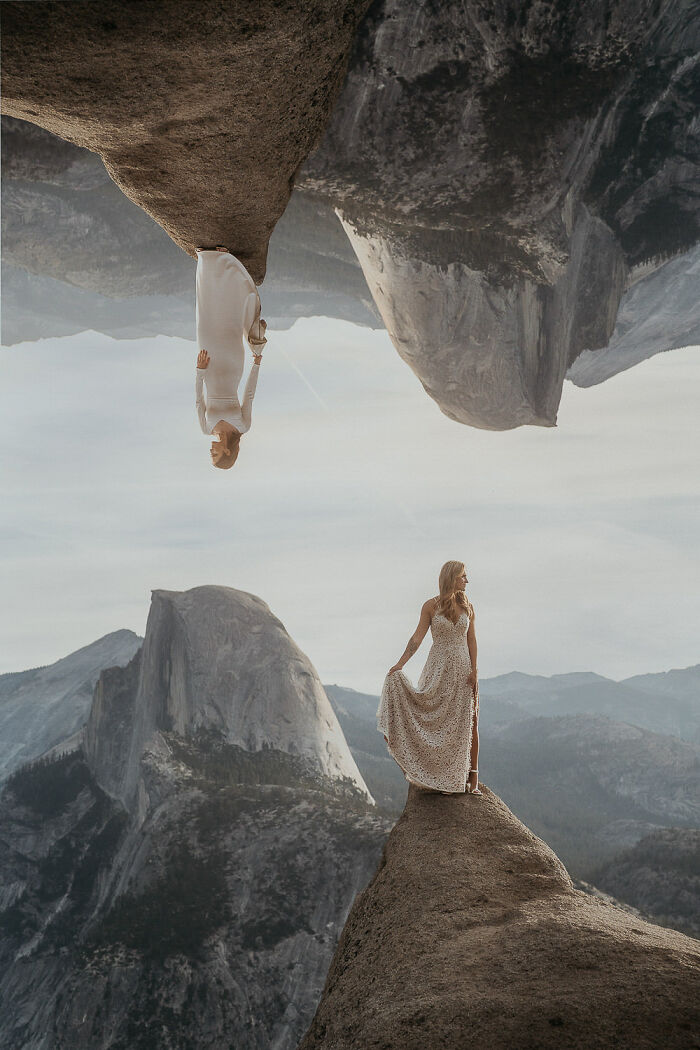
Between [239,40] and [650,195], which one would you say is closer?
[239,40]

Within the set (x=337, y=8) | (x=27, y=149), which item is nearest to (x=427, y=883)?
(x=337, y=8)

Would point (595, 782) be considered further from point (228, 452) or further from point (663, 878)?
point (228, 452)

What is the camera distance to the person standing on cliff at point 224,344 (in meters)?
5.94

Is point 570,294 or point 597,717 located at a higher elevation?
point 570,294

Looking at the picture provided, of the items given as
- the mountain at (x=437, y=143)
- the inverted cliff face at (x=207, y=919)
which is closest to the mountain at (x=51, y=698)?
the inverted cliff face at (x=207, y=919)

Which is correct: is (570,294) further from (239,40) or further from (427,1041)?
(427,1041)

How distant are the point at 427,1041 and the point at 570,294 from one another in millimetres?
19654

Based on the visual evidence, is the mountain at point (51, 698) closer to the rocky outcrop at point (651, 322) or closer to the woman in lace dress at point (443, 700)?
the rocky outcrop at point (651, 322)

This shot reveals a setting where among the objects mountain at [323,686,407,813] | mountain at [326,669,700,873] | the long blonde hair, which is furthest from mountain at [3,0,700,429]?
mountain at [326,669,700,873]

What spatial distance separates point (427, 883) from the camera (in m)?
5.30

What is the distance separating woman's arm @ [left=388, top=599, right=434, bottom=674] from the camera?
6.82 meters

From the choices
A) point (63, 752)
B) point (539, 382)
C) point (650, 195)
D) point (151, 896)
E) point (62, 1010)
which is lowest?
point (62, 1010)

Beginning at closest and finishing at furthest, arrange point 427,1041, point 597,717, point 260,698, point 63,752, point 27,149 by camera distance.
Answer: point 427,1041
point 27,149
point 260,698
point 63,752
point 597,717

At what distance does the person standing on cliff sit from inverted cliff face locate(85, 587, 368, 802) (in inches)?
899
